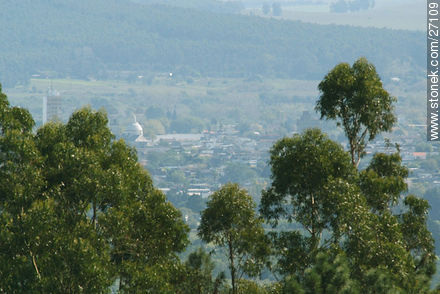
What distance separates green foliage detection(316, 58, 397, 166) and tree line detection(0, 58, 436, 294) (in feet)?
0.09

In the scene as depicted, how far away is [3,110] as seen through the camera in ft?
58.8

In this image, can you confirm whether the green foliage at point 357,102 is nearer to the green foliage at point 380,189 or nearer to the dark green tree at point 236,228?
the green foliage at point 380,189

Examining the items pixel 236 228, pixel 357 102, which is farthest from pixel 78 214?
pixel 357 102

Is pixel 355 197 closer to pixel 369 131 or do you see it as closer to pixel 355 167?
pixel 355 167

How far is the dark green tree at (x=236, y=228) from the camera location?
1859 cm

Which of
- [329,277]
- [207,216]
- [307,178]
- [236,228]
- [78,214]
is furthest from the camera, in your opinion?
[207,216]

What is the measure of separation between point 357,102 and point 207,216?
12.8 ft

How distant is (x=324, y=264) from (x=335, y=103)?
5079mm

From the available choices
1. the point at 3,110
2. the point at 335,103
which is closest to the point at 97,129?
the point at 3,110

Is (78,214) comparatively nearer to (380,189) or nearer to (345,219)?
(345,219)

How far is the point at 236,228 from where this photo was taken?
18.7 m

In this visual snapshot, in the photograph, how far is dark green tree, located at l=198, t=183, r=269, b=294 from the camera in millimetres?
18594

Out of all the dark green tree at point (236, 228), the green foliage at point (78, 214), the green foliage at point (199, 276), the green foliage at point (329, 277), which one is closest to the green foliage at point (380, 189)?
the dark green tree at point (236, 228)

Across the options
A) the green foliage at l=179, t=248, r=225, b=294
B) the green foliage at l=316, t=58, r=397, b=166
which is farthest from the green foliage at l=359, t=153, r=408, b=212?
the green foliage at l=179, t=248, r=225, b=294
